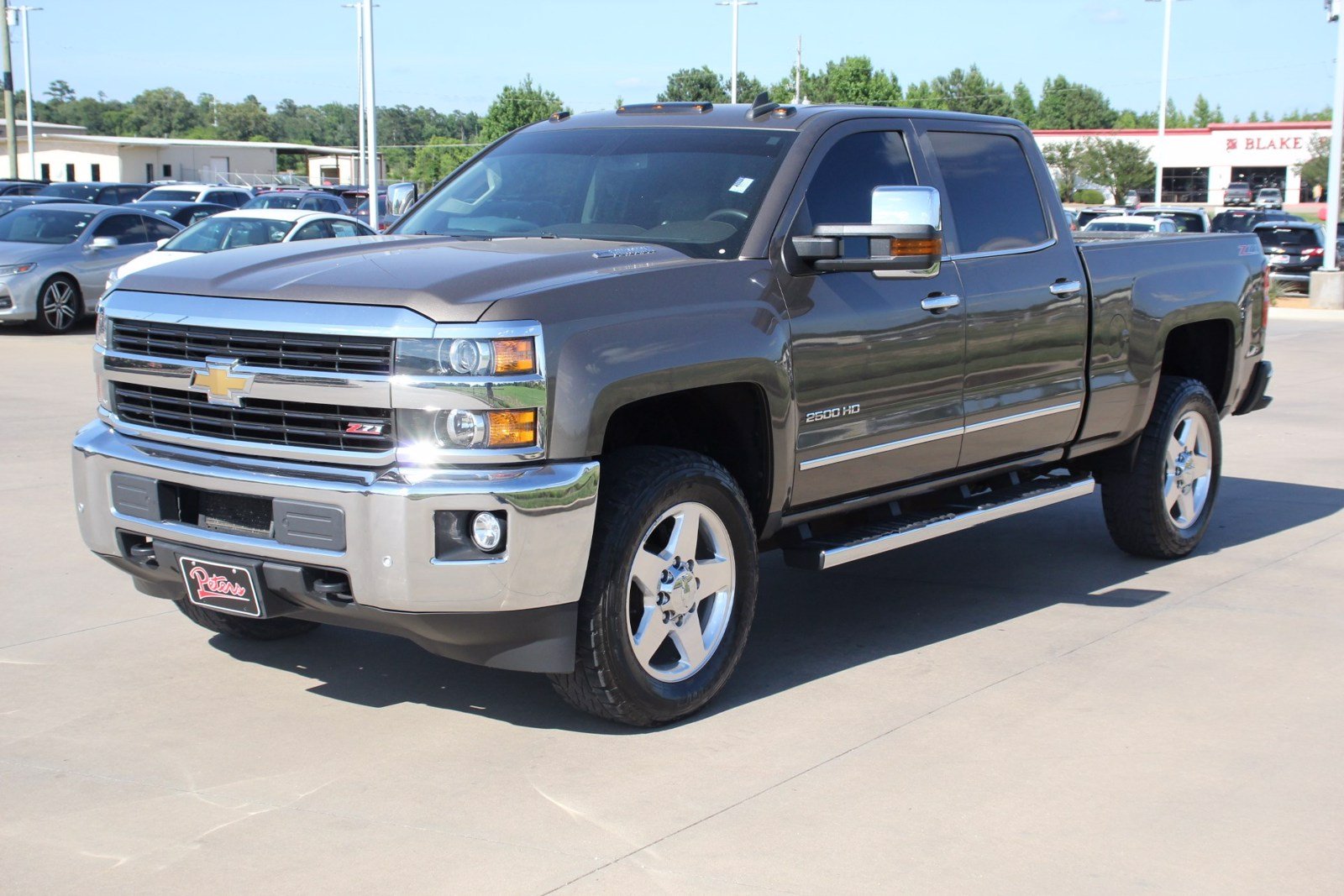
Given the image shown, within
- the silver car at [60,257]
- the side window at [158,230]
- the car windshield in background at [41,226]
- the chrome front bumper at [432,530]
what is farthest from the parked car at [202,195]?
the chrome front bumper at [432,530]

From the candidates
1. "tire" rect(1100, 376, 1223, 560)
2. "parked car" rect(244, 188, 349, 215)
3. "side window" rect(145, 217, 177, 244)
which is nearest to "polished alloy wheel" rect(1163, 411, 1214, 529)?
"tire" rect(1100, 376, 1223, 560)

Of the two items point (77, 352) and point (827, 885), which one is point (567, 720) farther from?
point (77, 352)

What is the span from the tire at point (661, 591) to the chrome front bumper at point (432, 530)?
7.0 inches

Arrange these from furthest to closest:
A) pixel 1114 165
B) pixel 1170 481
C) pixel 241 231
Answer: pixel 1114 165 < pixel 241 231 < pixel 1170 481

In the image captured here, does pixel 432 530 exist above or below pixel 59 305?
above

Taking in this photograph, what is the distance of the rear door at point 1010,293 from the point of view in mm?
5953

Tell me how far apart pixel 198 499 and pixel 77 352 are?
1235 centimetres

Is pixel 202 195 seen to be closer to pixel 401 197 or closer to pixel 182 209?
pixel 182 209

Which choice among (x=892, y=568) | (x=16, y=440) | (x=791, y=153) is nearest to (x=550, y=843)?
(x=791, y=153)

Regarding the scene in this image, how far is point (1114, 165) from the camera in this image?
6650 cm

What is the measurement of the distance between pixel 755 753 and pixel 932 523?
1.55 m

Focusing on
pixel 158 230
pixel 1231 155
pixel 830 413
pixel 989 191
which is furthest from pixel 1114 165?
pixel 830 413

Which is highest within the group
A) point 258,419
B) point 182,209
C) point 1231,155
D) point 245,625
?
point 1231,155

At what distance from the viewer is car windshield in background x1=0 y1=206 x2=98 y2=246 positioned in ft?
60.6
